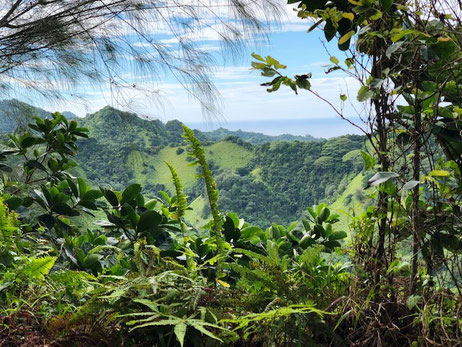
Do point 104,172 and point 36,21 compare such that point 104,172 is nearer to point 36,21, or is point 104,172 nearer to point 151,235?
point 36,21

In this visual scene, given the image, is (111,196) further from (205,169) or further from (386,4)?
(386,4)

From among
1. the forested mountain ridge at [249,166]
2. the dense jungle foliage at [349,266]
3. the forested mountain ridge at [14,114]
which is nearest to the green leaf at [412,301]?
the dense jungle foliage at [349,266]

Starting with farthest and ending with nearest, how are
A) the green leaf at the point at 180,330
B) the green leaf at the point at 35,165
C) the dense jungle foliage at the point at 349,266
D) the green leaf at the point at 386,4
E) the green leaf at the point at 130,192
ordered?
1. the green leaf at the point at 35,165
2. the green leaf at the point at 130,192
3. the green leaf at the point at 386,4
4. the dense jungle foliage at the point at 349,266
5. the green leaf at the point at 180,330

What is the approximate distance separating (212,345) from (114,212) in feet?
2.73

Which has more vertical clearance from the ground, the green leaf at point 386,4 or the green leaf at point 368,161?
the green leaf at point 386,4

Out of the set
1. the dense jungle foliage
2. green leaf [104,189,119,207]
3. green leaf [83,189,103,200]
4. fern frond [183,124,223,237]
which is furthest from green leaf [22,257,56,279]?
green leaf [83,189,103,200]

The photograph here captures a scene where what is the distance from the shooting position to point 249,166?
13859 millimetres

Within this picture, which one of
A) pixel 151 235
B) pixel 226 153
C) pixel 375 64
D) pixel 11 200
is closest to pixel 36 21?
pixel 11 200

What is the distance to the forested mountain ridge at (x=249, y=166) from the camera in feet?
9.50

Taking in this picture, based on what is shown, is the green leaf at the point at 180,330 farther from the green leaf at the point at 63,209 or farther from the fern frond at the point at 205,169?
the green leaf at the point at 63,209

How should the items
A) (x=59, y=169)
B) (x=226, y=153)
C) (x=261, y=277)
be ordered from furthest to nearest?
1. (x=226, y=153)
2. (x=59, y=169)
3. (x=261, y=277)

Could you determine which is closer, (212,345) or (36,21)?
(212,345)

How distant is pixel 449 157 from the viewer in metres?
0.99

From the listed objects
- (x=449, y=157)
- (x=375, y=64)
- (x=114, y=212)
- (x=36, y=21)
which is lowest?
(x=114, y=212)
